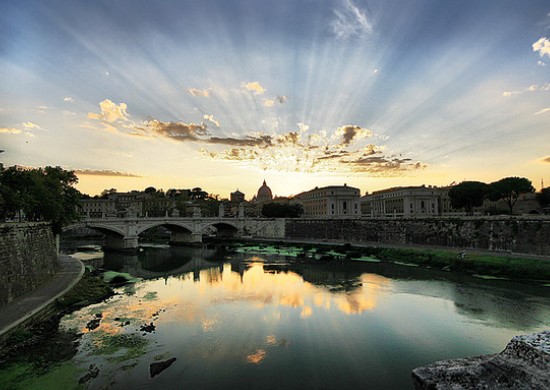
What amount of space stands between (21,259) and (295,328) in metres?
14.8

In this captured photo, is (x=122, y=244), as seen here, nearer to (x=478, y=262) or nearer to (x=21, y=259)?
(x=21, y=259)

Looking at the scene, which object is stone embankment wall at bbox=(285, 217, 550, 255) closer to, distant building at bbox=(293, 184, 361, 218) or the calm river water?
the calm river water

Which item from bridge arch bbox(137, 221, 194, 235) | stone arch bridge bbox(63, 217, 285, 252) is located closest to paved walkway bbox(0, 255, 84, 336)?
stone arch bridge bbox(63, 217, 285, 252)

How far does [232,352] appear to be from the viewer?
44.8 ft

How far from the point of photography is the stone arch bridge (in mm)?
51375

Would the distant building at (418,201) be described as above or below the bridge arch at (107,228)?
above

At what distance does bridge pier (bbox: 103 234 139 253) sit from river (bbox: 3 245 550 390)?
23661 millimetres

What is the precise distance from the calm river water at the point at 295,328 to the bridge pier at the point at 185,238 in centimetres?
3260

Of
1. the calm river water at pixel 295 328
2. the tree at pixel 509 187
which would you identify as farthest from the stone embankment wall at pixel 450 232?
the tree at pixel 509 187

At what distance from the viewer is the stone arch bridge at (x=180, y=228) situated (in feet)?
169

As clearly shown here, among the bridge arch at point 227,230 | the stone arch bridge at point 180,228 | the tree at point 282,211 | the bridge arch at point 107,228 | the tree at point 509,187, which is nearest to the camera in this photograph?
the bridge arch at point 107,228

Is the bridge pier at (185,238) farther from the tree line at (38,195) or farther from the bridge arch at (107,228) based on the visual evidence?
the tree line at (38,195)

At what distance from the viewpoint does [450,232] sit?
4212cm

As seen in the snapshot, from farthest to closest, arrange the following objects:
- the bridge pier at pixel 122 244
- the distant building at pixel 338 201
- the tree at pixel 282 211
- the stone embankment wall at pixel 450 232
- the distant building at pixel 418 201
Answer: the distant building at pixel 338 201 < the distant building at pixel 418 201 < the tree at pixel 282 211 < the bridge pier at pixel 122 244 < the stone embankment wall at pixel 450 232
